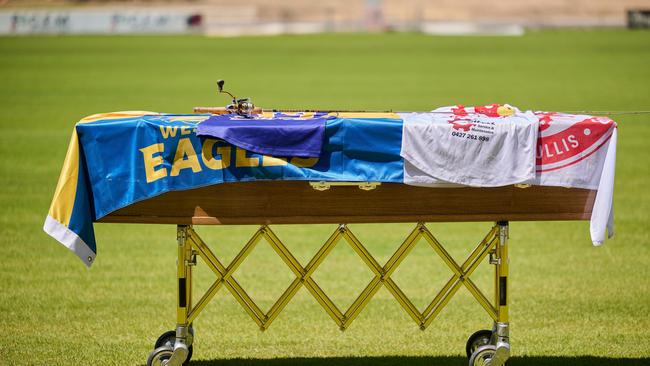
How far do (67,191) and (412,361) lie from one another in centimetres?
254

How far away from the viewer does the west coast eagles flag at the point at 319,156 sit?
18.5 ft

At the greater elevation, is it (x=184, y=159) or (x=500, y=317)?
(x=184, y=159)

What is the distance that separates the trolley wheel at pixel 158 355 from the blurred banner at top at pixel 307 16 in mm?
45473

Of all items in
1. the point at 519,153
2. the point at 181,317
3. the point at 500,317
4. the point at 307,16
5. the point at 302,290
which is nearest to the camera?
the point at 519,153

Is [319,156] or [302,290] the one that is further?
[302,290]

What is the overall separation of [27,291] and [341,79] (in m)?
20.1

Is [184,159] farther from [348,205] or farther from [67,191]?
[348,205]

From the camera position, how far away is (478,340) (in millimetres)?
6398

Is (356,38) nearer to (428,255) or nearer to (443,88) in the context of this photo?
(443,88)

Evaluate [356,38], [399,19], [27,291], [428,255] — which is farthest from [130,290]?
[399,19]

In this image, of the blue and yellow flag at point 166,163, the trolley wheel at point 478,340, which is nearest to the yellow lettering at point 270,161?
the blue and yellow flag at point 166,163

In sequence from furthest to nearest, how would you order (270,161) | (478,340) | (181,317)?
(478,340), (181,317), (270,161)

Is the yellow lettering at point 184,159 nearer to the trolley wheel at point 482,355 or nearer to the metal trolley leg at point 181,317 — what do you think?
the metal trolley leg at point 181,317

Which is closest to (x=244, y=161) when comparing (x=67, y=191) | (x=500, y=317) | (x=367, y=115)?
(x=367, y=115)
